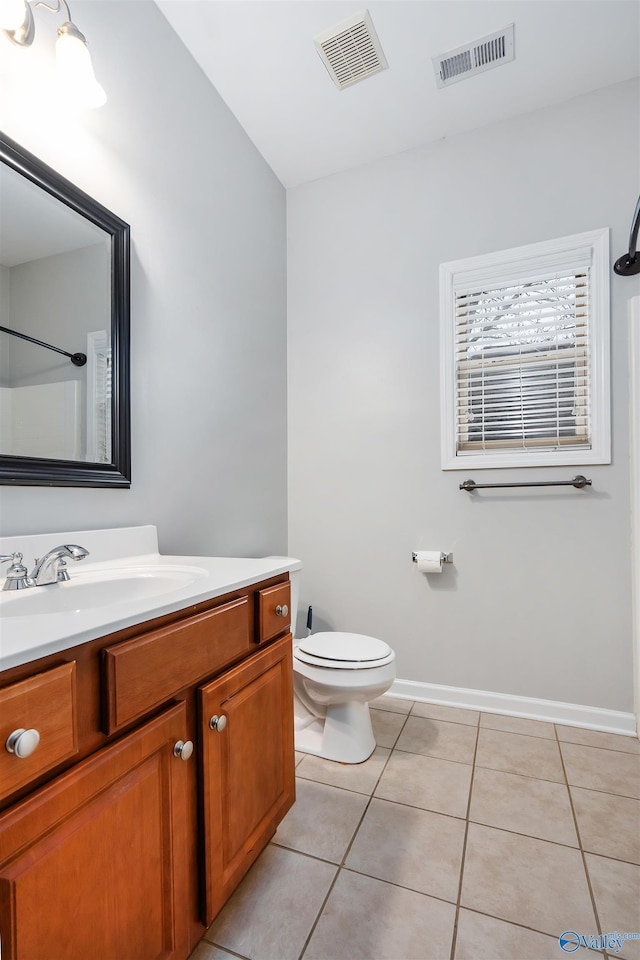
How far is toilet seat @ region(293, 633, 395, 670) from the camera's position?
1.76 metres

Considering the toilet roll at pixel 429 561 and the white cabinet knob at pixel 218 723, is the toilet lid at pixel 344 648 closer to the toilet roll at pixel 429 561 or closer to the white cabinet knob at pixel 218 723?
the toilet roll at pixel 429 561

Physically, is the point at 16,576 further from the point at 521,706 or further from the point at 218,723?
the point at 521,706

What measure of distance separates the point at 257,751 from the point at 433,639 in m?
1.36

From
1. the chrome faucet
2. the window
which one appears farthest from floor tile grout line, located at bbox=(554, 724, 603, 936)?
the chrome faucet

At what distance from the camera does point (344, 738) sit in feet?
5.95

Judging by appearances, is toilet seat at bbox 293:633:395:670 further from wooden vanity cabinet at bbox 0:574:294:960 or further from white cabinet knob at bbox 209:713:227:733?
white cabinet knob at bbox 209:713:227:733

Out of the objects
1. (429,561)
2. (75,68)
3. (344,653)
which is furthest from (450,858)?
(75,68)

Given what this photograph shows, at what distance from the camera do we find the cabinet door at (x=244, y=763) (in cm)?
98

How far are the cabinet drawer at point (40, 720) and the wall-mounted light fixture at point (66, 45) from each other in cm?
140

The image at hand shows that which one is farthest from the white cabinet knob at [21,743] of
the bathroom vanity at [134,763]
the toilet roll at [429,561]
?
the toilet roll at [429,561]

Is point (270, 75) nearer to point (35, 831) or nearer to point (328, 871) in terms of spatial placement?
point (35, 831)

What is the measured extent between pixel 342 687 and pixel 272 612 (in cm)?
65

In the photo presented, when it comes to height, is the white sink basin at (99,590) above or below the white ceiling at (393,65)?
below

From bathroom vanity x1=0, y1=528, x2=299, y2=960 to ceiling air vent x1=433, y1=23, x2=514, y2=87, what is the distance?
7.10 ft
